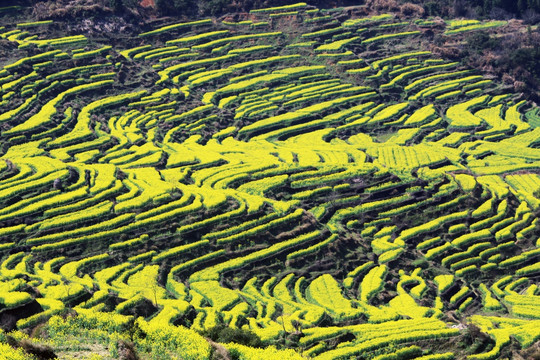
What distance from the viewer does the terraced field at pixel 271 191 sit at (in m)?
61.7

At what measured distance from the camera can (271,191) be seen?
84.4 m

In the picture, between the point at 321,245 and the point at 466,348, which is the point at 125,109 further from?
the point at 466,348

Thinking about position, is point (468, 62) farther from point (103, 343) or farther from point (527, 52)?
point (103, 343)

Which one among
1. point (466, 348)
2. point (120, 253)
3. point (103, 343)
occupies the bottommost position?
point (466, 348)

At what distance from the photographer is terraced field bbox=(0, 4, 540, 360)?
61719 mm

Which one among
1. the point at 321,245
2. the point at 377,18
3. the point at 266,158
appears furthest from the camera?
the point at 377,18

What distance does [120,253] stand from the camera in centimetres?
7188

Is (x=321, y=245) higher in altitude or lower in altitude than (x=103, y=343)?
lower

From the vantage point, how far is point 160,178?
85.2m

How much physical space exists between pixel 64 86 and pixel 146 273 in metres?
47.8

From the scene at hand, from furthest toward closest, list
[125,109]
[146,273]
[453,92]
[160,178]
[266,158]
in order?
[453,92] < [125,109] < [266,158] < [160,178] < [146,273]

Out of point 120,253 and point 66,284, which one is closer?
point 66,284

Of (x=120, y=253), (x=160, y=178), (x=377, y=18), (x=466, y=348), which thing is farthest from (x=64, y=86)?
(x=466, y=348)

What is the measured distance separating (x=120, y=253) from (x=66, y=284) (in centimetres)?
764
